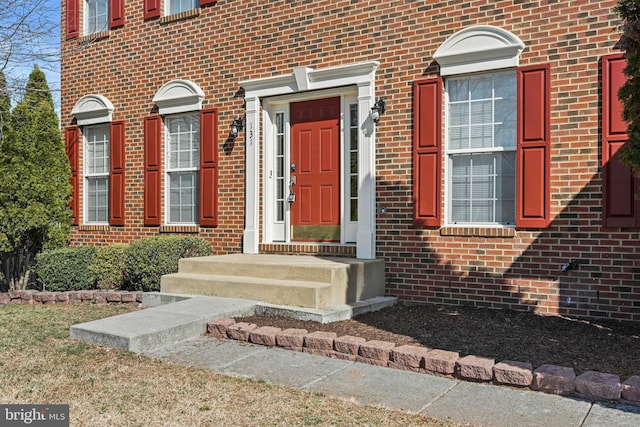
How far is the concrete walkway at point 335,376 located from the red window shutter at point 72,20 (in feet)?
21.3

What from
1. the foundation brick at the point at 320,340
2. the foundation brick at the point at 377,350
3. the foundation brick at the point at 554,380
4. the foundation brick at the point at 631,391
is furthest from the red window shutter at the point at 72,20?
the foundation brick at the point at 631,391

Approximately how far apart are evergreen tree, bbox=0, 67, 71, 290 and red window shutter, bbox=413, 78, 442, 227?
19.2 feet

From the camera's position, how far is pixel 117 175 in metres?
10.1

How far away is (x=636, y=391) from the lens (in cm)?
388

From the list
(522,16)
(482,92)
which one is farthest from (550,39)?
(482,92)

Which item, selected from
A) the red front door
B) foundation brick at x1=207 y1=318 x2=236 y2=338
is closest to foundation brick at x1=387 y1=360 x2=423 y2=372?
foundation brick at x1=207 y1=318 x2=236 y2=338

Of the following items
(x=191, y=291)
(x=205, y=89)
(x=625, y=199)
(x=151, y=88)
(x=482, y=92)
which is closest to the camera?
(x=625, y=199)

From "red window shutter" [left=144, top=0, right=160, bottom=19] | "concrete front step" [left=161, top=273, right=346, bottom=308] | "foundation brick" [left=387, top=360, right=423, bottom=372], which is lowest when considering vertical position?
"foundation brick" [left=387, top=360, right=423, bottom=372]

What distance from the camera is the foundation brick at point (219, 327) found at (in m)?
5.92

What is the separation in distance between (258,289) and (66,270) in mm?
3524

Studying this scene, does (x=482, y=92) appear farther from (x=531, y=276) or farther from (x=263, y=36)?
(x=263, y=36)

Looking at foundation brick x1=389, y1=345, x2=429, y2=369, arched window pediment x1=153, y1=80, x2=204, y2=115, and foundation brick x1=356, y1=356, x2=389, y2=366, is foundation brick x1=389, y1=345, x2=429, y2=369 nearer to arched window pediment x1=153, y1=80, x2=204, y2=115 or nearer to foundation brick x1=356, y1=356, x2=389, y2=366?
foundation brick x1=356, y1=356, x2=389, y2=366

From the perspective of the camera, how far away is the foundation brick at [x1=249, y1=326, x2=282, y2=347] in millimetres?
5516

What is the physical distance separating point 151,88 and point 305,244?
3.81 m
